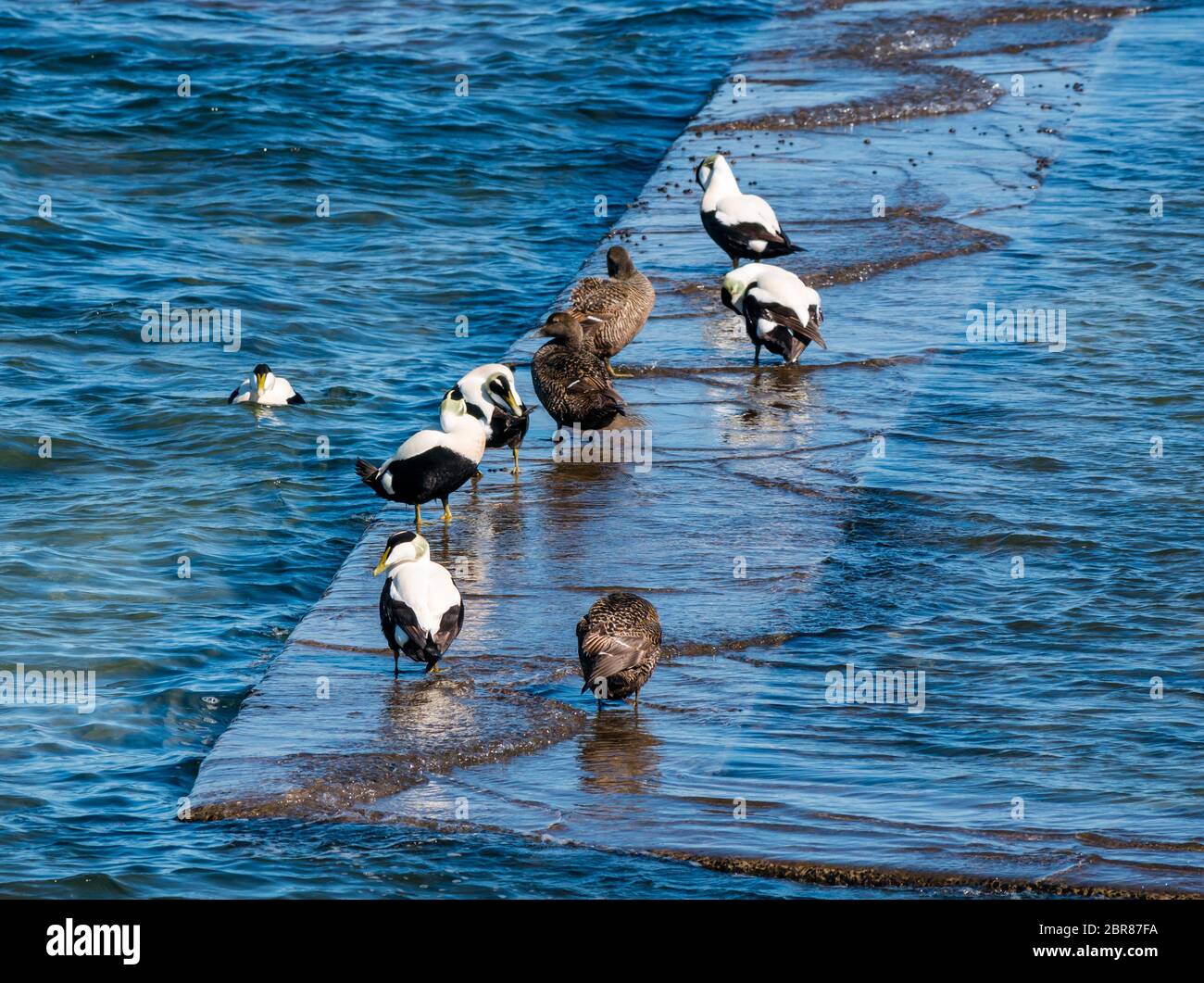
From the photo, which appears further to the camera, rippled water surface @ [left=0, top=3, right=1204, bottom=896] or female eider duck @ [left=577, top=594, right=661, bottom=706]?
female eider duck @ [left=577, top=594, right=661, bottom=706]

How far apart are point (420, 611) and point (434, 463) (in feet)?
5.84

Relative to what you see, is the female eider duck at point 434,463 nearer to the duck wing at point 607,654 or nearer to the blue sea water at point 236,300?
the blue sea water at point 236,300

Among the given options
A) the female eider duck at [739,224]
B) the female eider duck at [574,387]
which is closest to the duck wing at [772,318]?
the female eider duck at [574,387]

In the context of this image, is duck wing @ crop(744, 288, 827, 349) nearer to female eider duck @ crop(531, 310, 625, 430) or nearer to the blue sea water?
female eider duck @ crop(531, 310, 625, 430)

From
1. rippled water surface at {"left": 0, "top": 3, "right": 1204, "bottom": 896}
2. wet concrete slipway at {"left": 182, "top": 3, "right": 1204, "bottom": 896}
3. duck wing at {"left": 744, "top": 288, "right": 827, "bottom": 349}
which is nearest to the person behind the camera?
wet concrete slipway at {"left": 182, "top": 3, "right": 1204, "bottom": 896}

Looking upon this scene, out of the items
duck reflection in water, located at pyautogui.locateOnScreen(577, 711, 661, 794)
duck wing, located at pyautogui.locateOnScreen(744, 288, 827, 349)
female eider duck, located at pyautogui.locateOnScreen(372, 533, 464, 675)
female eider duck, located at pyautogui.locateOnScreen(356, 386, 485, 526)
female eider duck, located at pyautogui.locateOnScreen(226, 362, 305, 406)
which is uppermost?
duck wing, located at pyautogui.locateOnScreen(744, 288, 827, 349)

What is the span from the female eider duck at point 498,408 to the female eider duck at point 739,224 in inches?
127

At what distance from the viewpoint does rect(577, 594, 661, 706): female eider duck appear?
6.24 m

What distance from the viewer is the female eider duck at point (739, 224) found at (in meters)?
11.8

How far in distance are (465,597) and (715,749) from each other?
1721 millimetres

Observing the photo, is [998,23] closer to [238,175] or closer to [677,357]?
[238,175]

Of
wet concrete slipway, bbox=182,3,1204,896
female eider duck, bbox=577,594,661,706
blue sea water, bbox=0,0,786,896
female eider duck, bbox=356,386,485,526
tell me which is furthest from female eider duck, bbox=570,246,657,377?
female eider duck, bbox=577,594,661,706
